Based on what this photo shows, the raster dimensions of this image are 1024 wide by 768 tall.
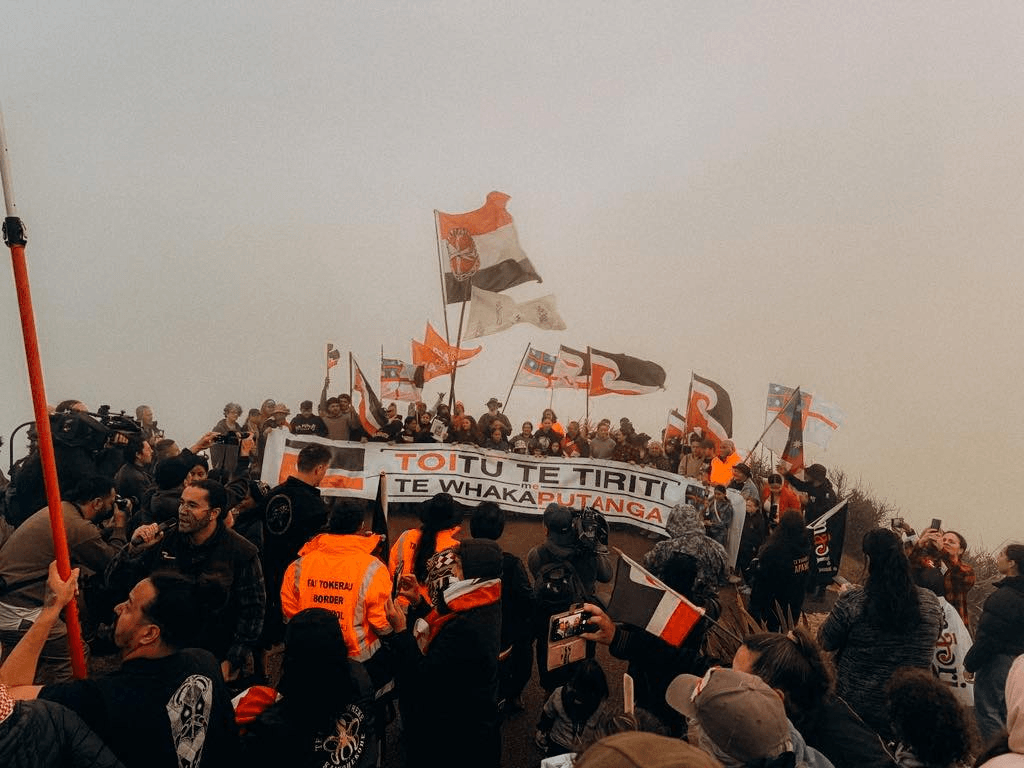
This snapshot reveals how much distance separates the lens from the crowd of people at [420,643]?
2170mm

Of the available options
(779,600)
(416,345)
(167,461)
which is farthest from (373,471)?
(416,345)

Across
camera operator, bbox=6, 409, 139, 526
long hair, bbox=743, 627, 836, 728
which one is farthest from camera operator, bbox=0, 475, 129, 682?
long hair, bbox=743, 627, 836, 728

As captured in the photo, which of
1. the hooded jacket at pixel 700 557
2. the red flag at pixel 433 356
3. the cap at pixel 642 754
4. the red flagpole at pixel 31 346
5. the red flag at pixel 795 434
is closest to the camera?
the cap at pixel 642 754

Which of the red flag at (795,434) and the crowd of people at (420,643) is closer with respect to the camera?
the crowd of people at (420,643)

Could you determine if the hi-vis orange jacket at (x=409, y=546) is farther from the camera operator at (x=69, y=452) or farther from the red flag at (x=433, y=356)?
the red flag at (x=433, y=356)

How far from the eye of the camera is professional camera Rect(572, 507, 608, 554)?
4.42 m

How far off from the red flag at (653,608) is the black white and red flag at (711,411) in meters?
7.22

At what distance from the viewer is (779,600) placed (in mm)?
5766

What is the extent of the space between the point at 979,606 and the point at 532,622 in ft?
27.1

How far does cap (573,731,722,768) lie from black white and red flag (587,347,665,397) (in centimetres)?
1021

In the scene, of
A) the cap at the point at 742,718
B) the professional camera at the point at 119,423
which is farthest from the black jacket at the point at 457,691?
the professional camera at the point at 119,423

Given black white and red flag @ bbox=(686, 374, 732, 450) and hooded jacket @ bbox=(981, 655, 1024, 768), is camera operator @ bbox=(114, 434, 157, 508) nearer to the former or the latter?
hooded jacket @ bbox=(981, 655, 1024, 768)

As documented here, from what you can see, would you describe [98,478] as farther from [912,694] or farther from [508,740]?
[912,694]

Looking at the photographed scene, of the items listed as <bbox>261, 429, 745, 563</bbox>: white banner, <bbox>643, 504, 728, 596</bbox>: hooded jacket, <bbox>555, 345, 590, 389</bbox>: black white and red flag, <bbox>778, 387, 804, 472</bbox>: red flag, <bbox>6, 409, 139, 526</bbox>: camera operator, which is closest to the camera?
<bbox>643, 504, 728, 596</bbox>: hooded jacket
